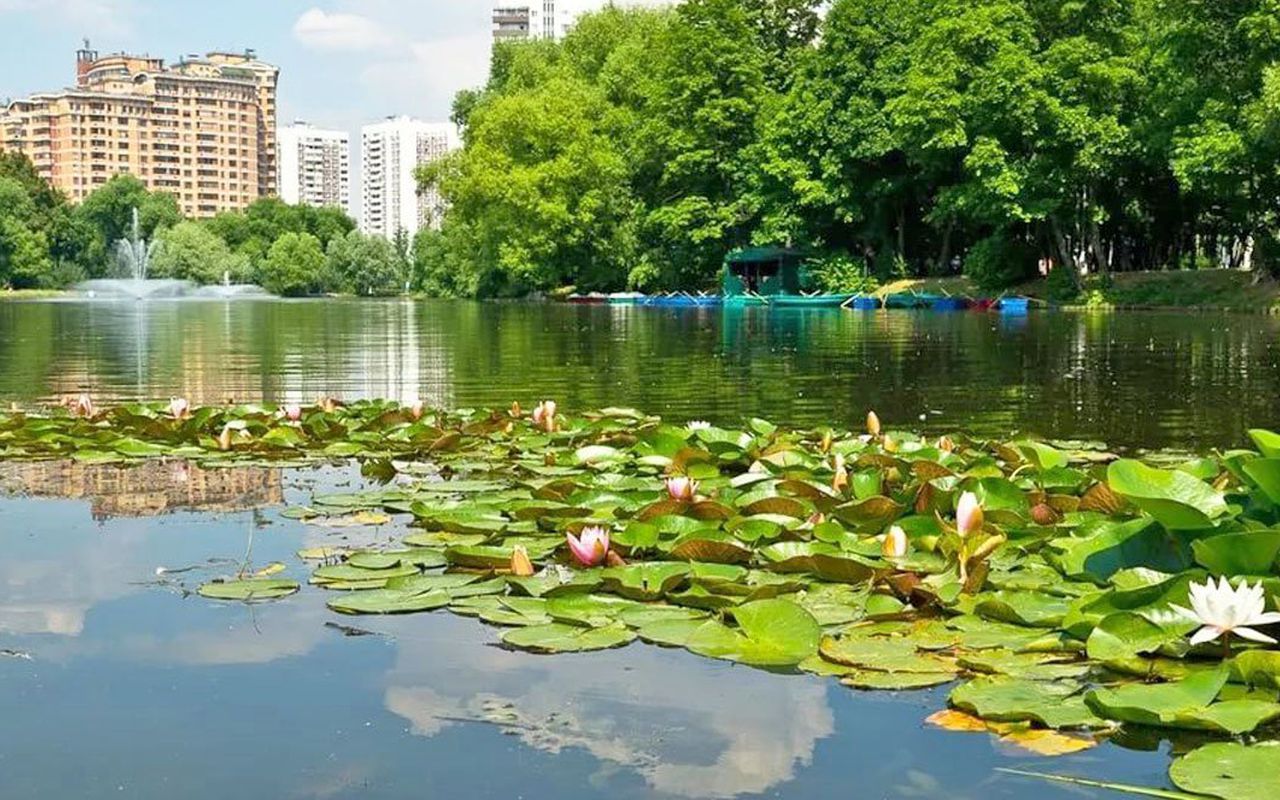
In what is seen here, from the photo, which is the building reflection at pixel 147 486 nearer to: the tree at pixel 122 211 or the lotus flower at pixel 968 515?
the lotus flower at pixel 968 515

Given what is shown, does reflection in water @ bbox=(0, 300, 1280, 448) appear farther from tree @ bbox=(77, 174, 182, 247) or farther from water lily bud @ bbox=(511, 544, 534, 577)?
tree @ bbox=(77, 174, 182, 247)

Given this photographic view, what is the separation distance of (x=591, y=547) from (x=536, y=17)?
552 feet

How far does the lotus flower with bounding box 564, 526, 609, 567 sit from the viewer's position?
4195 millimetres

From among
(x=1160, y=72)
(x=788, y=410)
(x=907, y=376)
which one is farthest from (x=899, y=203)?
(x=788, y=410)

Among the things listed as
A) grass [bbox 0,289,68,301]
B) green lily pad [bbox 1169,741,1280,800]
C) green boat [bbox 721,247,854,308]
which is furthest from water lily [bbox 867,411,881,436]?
grass [bbox 0,289,68,301]

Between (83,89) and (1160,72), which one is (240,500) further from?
(83,89)

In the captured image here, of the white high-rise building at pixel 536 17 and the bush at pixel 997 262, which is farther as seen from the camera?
the white high-rise building at pixel 536 17

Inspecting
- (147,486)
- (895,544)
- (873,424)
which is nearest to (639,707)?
(895,544)

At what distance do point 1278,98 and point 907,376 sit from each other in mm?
15763

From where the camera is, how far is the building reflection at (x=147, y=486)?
5.72m

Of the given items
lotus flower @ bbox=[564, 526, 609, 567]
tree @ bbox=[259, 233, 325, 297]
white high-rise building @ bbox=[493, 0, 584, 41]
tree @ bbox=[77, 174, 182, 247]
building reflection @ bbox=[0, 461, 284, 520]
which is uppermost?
white high-rise building @ bbox=[493, 0, 584, 41]

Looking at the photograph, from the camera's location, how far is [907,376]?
1341 cm

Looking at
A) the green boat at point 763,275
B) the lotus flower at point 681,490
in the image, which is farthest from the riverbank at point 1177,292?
the lotus flower at point 681,490

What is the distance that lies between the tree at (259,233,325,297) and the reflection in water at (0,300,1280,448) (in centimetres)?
6888
